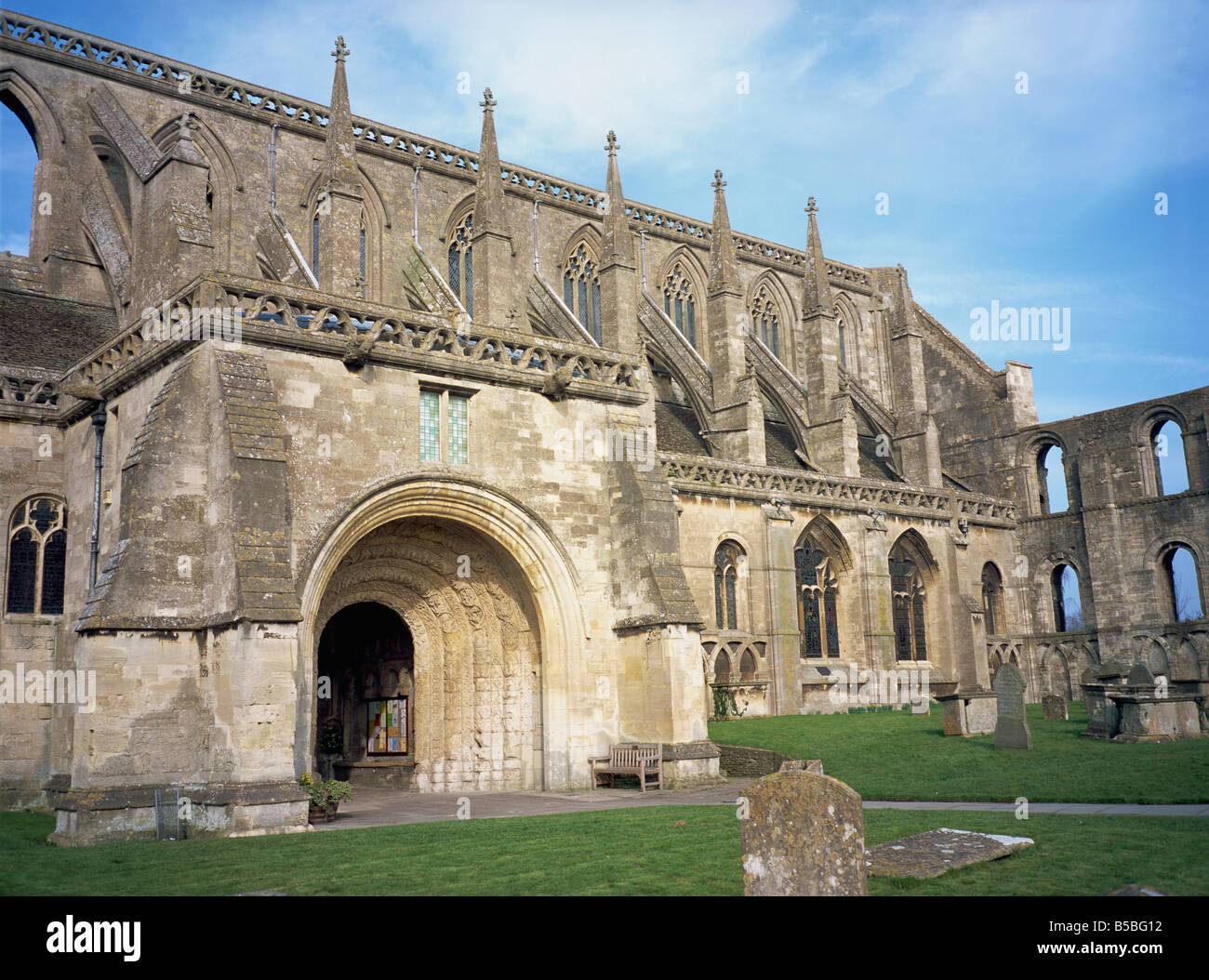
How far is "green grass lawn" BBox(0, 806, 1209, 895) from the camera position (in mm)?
7602

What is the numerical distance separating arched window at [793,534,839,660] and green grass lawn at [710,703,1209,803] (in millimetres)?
7817

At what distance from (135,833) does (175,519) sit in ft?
12.8

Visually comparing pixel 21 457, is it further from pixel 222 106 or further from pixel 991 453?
pixel 991 453

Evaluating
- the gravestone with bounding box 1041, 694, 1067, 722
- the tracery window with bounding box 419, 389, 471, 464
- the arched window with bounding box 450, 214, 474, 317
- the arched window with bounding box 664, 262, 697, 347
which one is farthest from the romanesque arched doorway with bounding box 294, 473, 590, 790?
the arched window with bounding box 664, 262, 697, 347

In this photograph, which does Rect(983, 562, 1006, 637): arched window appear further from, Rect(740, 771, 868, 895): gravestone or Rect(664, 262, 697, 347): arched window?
Rect(740, 771, 868, 895): gravestone

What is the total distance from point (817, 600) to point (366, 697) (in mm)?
14250

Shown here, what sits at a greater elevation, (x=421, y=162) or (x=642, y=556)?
(x=421, y=162)

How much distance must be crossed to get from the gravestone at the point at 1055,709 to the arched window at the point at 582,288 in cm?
1765

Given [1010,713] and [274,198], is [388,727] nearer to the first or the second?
[1010,713]

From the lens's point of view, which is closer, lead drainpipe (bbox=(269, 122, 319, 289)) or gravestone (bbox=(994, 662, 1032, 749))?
gravestone (bbox=(994, 662, 1032, 749))

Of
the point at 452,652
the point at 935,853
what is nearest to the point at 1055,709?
the point at 452,652

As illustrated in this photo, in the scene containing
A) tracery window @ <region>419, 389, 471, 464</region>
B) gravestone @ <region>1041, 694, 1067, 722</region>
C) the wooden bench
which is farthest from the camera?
gravestone @ <region>1041, 694, 1067, 722</region>

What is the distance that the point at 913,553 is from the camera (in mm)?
33344
